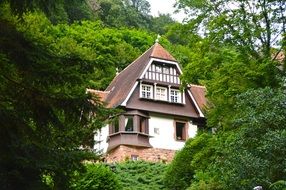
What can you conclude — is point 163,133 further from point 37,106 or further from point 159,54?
point 37,106

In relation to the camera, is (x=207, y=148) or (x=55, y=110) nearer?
(x=55, y=110)

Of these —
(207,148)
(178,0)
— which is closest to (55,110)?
(207,148)

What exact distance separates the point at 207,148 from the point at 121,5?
1741 inches

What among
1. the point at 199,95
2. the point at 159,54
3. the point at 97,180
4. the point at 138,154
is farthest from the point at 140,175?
the point at 199,95

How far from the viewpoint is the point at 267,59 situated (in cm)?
1753

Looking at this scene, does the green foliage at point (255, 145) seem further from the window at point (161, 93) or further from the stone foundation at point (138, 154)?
the window at point (161, 93)

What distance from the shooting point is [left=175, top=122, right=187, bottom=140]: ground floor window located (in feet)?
118

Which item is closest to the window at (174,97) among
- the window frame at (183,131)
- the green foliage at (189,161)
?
the window frame at (183,131)

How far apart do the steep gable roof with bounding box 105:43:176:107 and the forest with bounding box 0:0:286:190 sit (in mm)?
9170

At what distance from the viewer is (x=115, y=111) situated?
449 inches

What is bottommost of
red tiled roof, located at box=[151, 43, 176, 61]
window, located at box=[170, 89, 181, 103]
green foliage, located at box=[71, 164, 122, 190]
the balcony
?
green foliage, located at box=[71, 164, 122, 190]

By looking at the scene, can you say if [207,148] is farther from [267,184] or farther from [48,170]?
[48,170]

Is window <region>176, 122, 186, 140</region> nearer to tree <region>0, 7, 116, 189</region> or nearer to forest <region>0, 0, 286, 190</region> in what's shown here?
forest <region>0, 0, 286, 190</region>

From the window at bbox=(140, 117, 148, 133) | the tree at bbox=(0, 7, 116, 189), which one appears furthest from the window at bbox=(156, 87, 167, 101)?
the tree at bbox=(0, 7, 116, 189)
